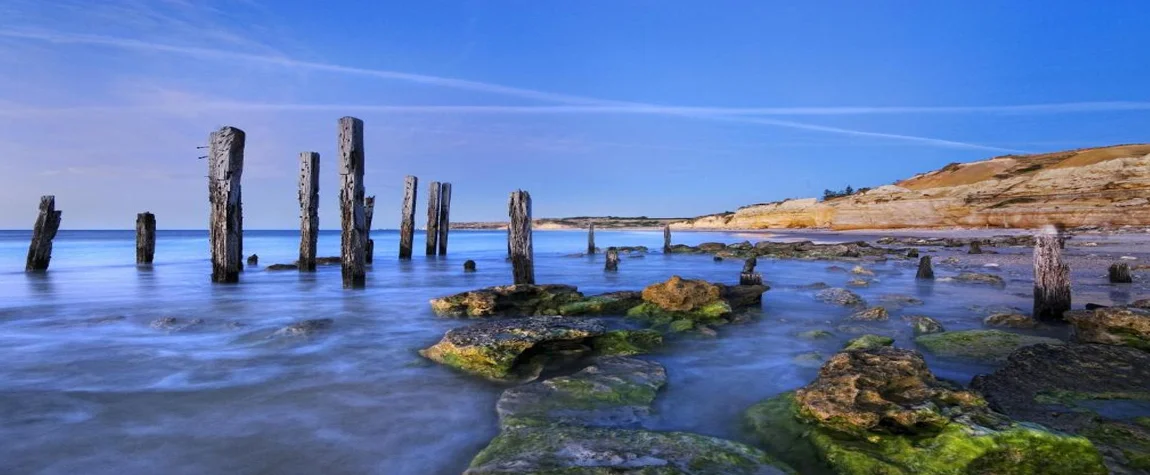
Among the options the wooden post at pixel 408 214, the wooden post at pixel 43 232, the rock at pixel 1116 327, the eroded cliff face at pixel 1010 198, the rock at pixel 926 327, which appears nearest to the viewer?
the rock at pixel 1116 327

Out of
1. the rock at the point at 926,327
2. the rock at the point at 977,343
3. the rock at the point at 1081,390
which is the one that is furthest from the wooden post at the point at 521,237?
the rock at the point at 1081,390

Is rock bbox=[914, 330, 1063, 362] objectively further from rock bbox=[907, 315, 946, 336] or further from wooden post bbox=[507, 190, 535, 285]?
wooden post bbox=[507, 190, 535, 285]

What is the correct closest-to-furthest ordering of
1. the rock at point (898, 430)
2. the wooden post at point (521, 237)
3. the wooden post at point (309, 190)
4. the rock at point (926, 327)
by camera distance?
the rock at point (898, 430) → the rock at point (926, 327) → the wooden post at point (521, 237) → the wooden post at point (309, 190)

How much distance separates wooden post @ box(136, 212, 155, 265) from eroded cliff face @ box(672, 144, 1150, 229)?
5487 cm

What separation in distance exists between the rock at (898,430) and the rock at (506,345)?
2309mm

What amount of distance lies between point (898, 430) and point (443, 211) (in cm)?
2350

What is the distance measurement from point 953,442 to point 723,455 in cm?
134

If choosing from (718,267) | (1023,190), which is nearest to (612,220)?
(1023,190)

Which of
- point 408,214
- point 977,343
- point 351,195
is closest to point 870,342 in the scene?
point 977,343

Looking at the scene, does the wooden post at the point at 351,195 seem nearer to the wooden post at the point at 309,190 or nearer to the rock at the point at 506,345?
the wooden post at the point at 309,190

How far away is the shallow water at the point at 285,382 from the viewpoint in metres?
3.75

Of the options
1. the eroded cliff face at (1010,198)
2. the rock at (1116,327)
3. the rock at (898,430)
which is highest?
the eroded cliff face at (1010,198)

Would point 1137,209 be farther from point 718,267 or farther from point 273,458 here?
point 273,458

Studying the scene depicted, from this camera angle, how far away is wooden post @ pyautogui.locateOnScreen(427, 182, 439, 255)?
79.4 feet
